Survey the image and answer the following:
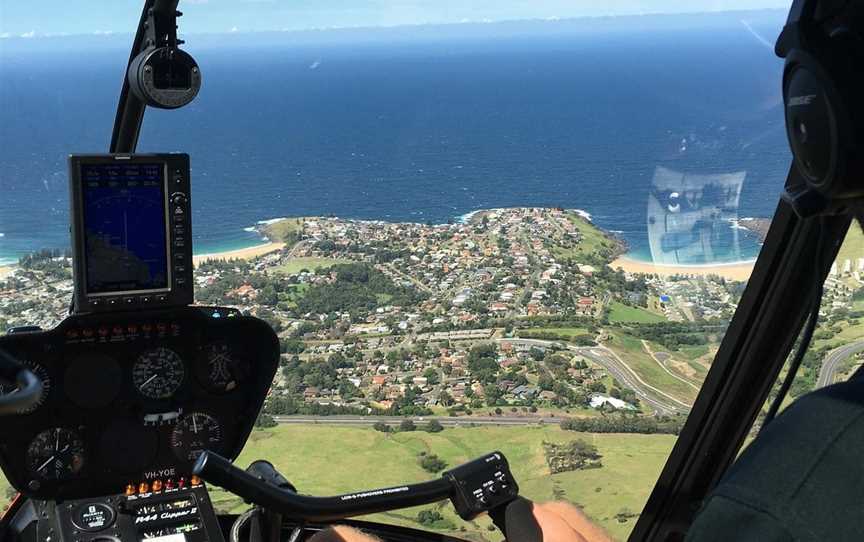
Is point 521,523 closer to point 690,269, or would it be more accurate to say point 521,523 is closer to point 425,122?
point 690,269

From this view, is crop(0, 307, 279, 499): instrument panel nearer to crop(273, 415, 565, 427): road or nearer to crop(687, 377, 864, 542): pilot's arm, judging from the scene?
crop(273, 415, 565, 427): road

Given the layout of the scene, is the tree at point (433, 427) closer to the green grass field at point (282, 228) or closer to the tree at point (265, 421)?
the tree at point (265, 421)

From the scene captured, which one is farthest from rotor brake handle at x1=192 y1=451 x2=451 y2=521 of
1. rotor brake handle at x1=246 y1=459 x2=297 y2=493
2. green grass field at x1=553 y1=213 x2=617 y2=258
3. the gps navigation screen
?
green grass field at x1=553 y1=213 x2=617 y2=258

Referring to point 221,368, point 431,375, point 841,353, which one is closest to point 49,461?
point 221,368

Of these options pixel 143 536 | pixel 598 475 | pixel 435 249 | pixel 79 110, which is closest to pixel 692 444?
pixel 598 475

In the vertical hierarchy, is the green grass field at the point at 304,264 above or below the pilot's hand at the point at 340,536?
above

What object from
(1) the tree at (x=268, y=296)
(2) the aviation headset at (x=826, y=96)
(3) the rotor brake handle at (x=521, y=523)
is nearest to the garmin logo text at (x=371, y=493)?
(3) the rotor brake handle at (x=521, y=523)
